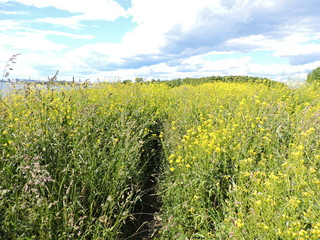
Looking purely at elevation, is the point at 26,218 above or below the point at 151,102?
below

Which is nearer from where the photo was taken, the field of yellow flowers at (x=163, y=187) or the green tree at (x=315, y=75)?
the field of yellow flowers at (x=163, y=187)

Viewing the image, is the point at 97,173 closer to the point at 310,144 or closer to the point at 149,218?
the point at 149,218

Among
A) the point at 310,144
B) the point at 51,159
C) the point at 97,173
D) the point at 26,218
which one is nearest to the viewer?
the point at 26,218

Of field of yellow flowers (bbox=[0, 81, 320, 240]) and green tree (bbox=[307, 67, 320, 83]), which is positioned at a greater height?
green tree (bbox=[307, 67, 320, 83])

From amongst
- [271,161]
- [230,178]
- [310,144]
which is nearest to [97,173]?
[230,178]

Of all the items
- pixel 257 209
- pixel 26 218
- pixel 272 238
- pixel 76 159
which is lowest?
pixel 272 238

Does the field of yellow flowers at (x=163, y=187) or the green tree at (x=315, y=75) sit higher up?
the green tree at (x=315, y=75)

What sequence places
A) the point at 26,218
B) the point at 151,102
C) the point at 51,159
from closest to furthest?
the point at 26,218, the point at 51,159, the point at 151,102

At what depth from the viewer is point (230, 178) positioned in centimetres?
325

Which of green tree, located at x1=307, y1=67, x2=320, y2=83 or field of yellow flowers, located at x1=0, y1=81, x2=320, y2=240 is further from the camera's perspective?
green tree, located at x1=307, y1=67, x2=320, y2=83

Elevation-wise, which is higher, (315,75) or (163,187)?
(315,75)

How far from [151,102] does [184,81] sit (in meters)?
10.5

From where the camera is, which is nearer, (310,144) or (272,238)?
(272,238)

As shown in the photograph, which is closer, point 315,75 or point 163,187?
point 163,187
